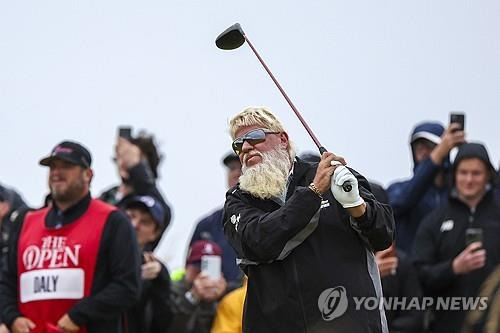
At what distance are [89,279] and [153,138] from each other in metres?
2.92

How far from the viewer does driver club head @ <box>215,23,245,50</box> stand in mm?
7930

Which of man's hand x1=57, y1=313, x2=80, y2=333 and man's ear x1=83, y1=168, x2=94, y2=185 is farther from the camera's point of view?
man's ear x1=83, y1=168, x2=94, y2=185

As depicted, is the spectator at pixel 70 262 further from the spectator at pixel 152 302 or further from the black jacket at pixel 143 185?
the black jacket at pixel 143 185

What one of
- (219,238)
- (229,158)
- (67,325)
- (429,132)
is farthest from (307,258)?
(229,158)

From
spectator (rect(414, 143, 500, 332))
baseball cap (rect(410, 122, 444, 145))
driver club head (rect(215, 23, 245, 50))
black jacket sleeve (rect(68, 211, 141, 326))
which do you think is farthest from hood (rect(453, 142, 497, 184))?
driver club head (rect(215, 23, 245, 50))

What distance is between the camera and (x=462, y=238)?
10109mm

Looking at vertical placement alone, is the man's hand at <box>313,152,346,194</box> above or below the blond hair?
below

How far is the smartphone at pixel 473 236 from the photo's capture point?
32.7 ft

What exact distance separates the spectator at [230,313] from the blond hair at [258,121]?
2.99m

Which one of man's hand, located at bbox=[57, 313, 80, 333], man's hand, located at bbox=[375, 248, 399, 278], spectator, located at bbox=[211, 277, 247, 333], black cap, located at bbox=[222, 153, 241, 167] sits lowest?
spectator, located at bbox=[211, 277, 247, 333]

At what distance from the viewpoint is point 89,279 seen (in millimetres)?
9750

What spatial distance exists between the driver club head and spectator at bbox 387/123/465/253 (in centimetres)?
321

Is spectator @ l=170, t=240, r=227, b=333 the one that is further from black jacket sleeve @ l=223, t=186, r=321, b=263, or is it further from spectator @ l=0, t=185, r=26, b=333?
black jacket sleeve @ l=223, t=186, r=321, b=263

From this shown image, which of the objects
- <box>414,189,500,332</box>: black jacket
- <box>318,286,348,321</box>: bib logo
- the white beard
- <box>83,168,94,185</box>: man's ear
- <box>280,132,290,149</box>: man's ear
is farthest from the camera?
<box>83,168,94,185</box>: man's ear
